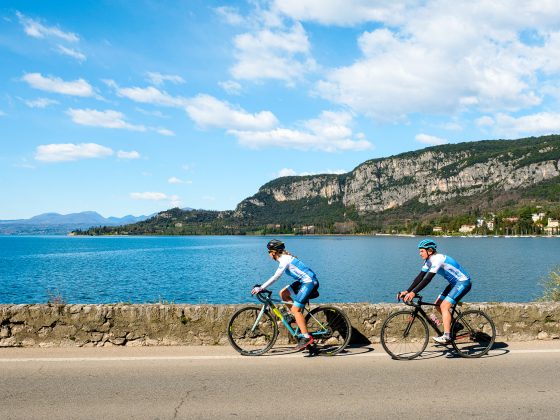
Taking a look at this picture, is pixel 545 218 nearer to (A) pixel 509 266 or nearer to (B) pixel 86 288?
(A) pixel 509 266

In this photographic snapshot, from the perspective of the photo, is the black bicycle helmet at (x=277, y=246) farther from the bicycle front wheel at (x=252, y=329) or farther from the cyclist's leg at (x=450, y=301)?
the cyclist's leg at (x=450, y=301)

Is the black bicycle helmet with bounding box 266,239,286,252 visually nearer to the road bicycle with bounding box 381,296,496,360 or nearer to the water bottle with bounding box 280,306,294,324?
the water bottle with bounding box 280,306,294,324

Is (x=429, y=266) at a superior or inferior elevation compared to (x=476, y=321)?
superior

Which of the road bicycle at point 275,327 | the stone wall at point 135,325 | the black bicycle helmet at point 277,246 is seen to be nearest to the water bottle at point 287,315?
the road bicycle at point 275,327

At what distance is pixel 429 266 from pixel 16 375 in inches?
255

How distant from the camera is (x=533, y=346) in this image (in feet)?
27.6

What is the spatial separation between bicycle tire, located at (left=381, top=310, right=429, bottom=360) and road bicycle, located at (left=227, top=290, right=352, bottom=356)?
2.17ft

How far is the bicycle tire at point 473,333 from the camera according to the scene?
797cm

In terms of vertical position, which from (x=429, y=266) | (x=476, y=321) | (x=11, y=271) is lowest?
(x=11, y=271)

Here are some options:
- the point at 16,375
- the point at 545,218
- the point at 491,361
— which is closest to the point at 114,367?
the point at 16,375

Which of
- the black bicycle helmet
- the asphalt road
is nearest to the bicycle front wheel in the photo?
the asphalt road

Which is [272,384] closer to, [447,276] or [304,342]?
[304,342]

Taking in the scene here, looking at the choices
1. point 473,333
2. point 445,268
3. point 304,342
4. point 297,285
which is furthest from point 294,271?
point 473,333

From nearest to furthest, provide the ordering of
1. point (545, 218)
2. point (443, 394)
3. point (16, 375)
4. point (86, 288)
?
point (443, 394), point (16, 375), point (86, 288), point (545, 218)
